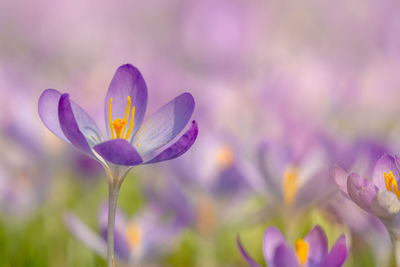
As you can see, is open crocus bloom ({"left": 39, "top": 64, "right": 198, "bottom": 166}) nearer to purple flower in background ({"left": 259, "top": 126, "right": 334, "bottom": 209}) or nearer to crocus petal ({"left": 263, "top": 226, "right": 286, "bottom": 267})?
crocus petal ({"left": 263, "top": 226, "right": 286, "bottom": 267})

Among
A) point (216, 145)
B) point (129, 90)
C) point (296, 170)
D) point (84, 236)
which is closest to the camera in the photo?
point (129, 90)

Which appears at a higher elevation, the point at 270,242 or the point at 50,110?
the point at 50,110

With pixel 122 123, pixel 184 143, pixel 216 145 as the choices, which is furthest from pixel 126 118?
pixel 216 145

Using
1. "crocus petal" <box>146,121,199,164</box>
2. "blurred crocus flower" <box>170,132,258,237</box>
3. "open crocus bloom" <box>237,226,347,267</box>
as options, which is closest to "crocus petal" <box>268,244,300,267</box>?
"open crocus bloom" <box>237,226,347,267</box>

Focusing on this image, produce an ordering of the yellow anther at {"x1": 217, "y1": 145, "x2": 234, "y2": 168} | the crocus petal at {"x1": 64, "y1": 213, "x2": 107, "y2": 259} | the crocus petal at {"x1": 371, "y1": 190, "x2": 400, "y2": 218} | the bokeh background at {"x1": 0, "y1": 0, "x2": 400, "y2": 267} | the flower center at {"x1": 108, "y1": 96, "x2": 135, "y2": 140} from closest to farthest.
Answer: the crocus petal at {"x1": 371, "y1": 190, "x2": 400, "y2": 218}
the flower center at {"x1": 108, "y1": 96, "x2": 135, "y2": 140}
the crocus petal at {"x1": 64, "y1": 213, "x2": 107, "y2": 259}
the bokeh background at {"x1": 0, "y1": 0, "x2": 400, "y2": 267}
the yellow anther at {"x1": 217, "y1": 145, "x2": 234, "y2": 168}

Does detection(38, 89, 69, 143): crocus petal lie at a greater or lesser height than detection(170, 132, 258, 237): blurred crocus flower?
greater

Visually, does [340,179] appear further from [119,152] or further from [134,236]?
[134,236]

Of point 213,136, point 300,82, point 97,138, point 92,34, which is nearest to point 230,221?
point 213,136
